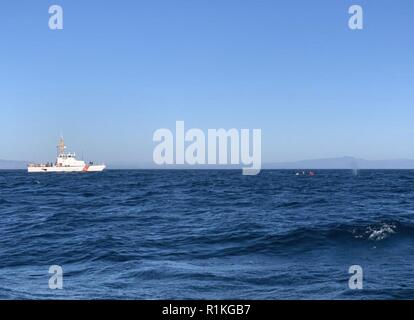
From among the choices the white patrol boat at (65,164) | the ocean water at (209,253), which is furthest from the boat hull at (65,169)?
the ocean water at (209,253)

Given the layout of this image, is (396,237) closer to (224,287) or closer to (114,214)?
(224,287)

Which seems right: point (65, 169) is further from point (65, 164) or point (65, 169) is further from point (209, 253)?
point (209, 253)

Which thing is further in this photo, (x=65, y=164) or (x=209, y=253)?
(x=65, y=164)

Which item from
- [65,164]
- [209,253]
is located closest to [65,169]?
[65,164]

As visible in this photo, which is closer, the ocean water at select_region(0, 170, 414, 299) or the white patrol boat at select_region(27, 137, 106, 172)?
the ocean water at select_region(0, 170, 414, 299)

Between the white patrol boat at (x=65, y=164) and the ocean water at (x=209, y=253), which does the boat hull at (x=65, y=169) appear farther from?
the ocean water at (x=209, y=253)

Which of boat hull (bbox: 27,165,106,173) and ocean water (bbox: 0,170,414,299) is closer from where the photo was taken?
ocean water (bbox: 0,170,414,299)

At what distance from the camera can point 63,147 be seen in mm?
159875

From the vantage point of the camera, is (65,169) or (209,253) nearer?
(209,253)

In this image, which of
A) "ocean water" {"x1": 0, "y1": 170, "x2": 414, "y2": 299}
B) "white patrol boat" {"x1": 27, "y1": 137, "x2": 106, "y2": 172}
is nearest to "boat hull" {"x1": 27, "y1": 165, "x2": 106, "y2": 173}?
"white patrol boat" {"x1": 27, "y1": 137, "x2": 106, "y2": 172}

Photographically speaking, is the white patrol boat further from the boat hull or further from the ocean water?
the ocean water

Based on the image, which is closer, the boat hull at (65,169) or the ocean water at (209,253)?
the ocean water at (209,253)
